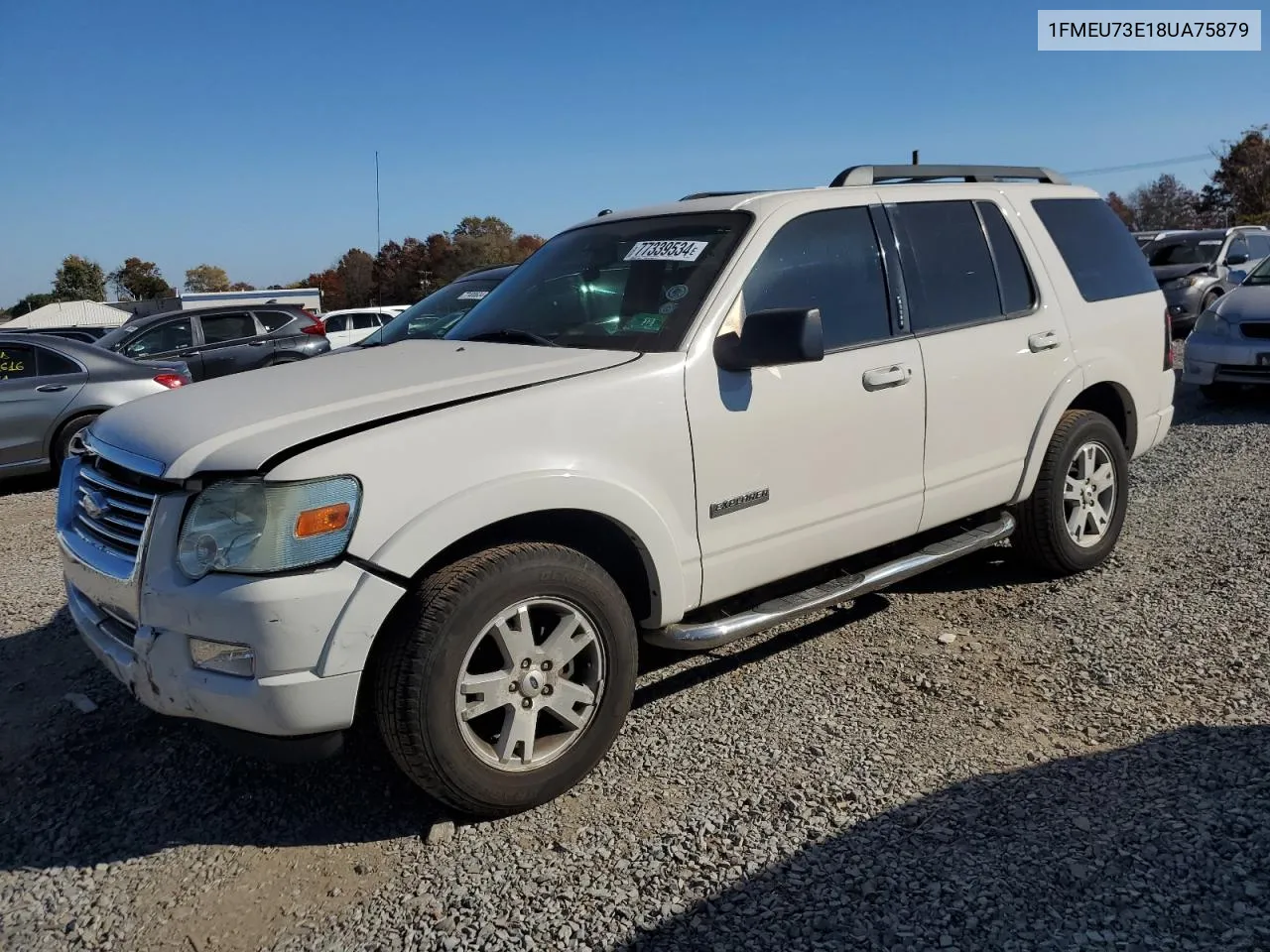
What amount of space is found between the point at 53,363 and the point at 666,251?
7.64 meters

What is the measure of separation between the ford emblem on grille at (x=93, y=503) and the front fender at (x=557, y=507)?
1.02 metres

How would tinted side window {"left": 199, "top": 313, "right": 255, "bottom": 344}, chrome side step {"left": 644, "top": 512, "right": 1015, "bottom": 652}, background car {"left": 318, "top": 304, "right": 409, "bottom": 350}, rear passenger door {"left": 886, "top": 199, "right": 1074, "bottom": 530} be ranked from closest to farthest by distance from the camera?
chrome side step {"left": 644, "top": 512, "right": 1015, "bottom": 652}, rear passenger door {"left": 886, "top": 199, "right": 1074, "bottom": 530}, tinted side window {"left": 199, "top": 313, "right": 255, "bottom": 344}, background car {"left": 318, "top": 304, "right": 409, "bottom": 350}

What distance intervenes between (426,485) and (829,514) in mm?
1632

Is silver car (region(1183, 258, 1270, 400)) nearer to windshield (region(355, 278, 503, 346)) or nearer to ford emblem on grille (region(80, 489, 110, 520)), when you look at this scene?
windshield (region(355, 278, 503, 346))

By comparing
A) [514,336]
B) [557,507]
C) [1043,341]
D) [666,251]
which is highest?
[666,251]

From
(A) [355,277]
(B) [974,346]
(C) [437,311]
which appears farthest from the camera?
(A) [355,277]

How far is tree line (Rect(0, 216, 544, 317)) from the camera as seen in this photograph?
58.8m

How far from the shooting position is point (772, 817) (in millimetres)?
2957

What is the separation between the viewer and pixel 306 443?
2707 mm

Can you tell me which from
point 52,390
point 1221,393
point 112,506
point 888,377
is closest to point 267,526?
point 112,506

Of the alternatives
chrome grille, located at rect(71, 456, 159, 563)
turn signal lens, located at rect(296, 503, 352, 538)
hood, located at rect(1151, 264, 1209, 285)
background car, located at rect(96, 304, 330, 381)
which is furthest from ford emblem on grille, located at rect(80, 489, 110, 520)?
hood, located at rect(1151, 264, 1209, 285)

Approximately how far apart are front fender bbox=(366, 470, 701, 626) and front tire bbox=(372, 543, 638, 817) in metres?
0.11

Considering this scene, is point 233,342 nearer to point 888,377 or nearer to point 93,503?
point 93,503

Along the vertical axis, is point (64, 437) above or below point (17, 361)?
below
